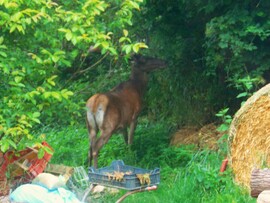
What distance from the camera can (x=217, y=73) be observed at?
466 inches

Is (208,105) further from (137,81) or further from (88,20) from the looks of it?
(88,20)

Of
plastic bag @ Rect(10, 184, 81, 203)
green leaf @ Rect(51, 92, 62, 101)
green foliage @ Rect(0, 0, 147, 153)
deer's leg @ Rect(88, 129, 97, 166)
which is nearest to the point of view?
green foliage @ Rect(0, 0, 147, 153)

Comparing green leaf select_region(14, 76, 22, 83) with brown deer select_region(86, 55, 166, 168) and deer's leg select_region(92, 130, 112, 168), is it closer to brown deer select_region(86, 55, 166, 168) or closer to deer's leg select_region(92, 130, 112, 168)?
brown deer select_region(86, 55, 166, 168)

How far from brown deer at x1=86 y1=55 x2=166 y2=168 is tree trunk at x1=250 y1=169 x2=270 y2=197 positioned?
416 cm

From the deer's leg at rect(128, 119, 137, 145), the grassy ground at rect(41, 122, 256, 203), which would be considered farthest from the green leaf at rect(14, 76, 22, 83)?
the deer's leg at rect(128, 119, 137, 145)

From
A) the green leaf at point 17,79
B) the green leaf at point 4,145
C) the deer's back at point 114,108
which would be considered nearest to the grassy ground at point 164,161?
the deer's back at point 114,108

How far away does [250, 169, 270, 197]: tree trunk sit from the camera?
684 cm

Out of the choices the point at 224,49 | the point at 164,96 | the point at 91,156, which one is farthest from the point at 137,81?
the point at 224,49

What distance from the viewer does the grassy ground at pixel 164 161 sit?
8453 mm

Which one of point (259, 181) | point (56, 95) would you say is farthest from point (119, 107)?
point (259, 181)

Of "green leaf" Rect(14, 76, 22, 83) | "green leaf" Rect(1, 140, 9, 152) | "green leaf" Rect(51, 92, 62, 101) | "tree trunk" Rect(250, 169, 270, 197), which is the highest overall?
"green leaf" Rect(14, 76, 22, 83)

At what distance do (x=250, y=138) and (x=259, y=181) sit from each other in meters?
1.69

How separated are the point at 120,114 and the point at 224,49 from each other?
221 cm

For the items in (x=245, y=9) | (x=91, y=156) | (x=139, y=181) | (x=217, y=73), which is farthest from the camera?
(x=217, y=73)
